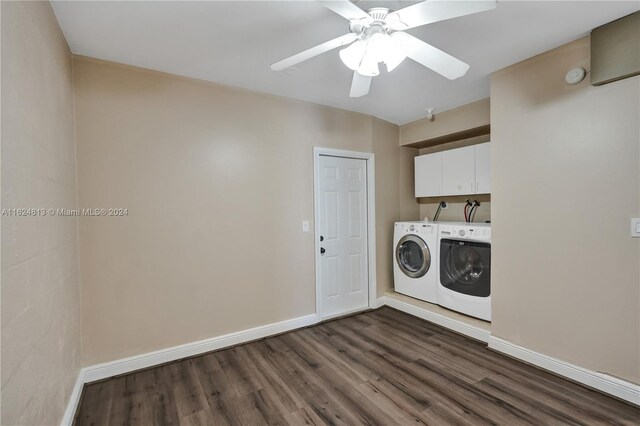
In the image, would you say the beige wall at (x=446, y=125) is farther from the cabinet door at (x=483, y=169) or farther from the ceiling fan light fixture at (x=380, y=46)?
the ceiling fan light fixture at (x=380, y=46)

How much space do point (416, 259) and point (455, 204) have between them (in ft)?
3.11

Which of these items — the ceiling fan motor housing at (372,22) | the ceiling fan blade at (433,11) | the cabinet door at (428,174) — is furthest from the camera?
the cabinet door at (428,174)

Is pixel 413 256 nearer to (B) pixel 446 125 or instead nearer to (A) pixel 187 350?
(B) pixel 446 125

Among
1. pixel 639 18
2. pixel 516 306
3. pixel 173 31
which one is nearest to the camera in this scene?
pixel 639 18

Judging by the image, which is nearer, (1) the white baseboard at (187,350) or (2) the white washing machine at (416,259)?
(1) the white baseboard at (187,350)

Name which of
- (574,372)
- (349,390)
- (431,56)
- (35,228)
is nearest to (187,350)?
(349,390)

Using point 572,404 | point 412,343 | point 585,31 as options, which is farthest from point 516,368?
point 585,31

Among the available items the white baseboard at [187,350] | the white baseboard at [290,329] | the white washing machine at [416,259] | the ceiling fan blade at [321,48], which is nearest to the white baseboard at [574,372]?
the white baseboard at [290,329]

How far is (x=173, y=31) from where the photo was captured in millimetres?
1920

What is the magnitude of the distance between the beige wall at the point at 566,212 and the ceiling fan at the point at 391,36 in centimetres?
117

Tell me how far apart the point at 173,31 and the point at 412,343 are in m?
3.24

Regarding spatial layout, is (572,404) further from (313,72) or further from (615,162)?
(313,72)

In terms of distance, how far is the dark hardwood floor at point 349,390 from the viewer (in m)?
1.85

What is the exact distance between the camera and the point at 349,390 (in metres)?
2.13
